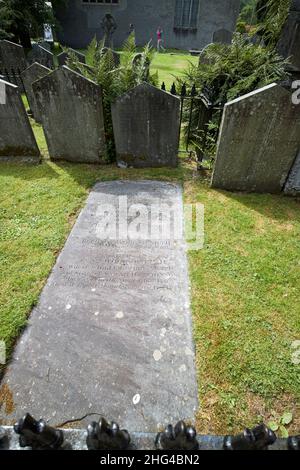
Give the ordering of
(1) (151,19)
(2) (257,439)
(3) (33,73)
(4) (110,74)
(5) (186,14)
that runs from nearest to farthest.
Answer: (2) (257,439) → (4) (110,74) → (3) (33,73) → (1) (151,19) → (5) (186,14)

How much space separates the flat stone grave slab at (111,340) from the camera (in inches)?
82.5

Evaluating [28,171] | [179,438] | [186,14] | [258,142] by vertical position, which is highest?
→ [186,14]

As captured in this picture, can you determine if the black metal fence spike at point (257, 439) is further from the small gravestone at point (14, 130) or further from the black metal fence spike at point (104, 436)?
the small gravestone at point (14, 130)

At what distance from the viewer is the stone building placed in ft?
72.2

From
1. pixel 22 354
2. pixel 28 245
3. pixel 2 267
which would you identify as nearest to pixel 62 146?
pixel 28 245

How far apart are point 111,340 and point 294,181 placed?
3.76 m

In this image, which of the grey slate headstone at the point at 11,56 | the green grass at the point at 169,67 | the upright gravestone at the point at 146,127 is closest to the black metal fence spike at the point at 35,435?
the upright gravestone at the point at 146,127

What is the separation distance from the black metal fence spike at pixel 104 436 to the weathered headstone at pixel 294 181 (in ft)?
14.1

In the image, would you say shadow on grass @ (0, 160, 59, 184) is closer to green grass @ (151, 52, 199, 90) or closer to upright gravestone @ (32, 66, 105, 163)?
upright gravestone @ (32, 66, 105, 163)

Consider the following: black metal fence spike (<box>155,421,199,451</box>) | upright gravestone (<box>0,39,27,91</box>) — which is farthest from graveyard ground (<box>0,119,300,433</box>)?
upright gravestone (<box>0,39,27,91</box>)

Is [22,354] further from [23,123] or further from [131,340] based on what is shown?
[23,123]

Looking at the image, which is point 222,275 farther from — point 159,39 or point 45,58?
point 159,39

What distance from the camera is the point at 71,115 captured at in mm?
4621

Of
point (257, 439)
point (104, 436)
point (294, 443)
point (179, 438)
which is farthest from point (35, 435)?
point (294, 443)
